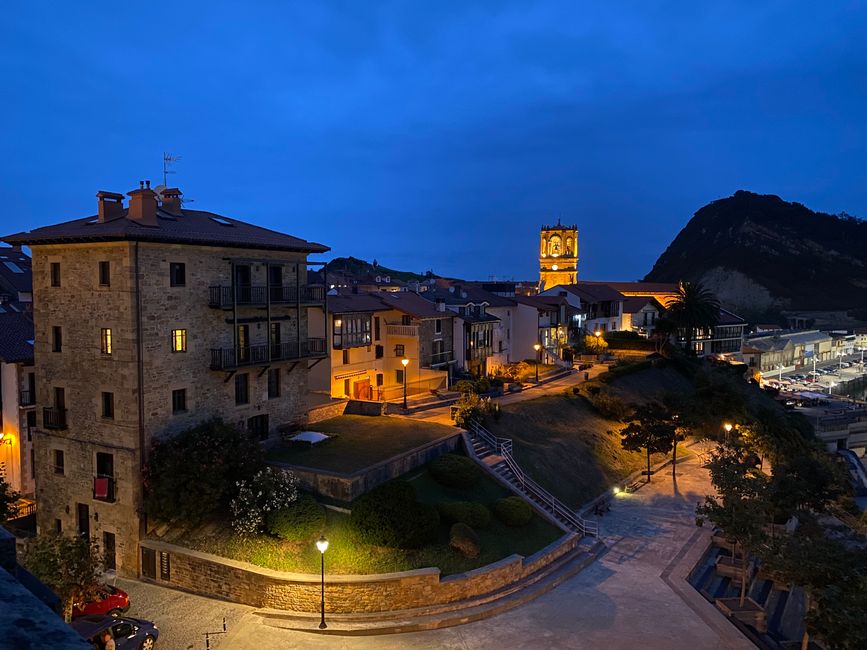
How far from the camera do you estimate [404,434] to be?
121 ft

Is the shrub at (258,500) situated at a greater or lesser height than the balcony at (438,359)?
lesser

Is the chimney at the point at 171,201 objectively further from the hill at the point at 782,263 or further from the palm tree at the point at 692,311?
the hill at the point at 782,263

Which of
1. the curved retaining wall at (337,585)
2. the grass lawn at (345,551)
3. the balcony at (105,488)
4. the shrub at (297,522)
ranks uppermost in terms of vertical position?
the balcony at (105,488)

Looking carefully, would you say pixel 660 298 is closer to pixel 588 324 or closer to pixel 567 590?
pixel 588 324

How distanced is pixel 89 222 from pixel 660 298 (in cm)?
9075

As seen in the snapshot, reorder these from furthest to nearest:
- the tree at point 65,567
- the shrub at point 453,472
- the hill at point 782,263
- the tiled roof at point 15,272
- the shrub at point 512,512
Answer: the hill at point 782,263 < the tiled roof at point 15,272 < the shrub at point 453,472 < the shrub at point 512,512 < the tree at point 65,567

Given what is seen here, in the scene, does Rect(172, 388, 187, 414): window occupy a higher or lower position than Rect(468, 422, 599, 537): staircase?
higher

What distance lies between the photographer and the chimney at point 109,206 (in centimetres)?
3061

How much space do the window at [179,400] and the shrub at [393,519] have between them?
33.1 ft

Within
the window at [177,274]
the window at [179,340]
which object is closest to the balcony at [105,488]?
the window at [179,340]

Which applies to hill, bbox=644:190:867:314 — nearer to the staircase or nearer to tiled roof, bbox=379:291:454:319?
tiled roof, bbox=379:291:454:319

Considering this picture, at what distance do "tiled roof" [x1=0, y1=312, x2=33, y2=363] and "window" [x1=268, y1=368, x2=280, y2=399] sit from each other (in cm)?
1361

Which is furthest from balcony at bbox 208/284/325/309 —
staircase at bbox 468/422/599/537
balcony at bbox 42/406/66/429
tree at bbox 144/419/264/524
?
staircase at bbox 468/422/599/537

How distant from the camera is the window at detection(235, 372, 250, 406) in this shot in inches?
1321
